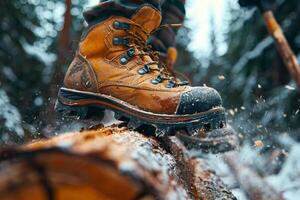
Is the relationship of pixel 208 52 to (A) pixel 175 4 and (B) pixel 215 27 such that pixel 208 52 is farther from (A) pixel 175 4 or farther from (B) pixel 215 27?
(A) pixel 175 4

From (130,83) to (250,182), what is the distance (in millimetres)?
2771

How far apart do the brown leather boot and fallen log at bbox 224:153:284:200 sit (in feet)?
7.79

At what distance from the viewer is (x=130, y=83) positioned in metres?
1.62

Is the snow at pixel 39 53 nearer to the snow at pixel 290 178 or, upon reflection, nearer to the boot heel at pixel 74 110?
the snow at pixel 290 178

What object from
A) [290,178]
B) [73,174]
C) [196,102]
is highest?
[73,174]

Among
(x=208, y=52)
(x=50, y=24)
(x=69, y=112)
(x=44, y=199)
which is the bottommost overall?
(x=208, y=52)

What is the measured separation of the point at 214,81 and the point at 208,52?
3160 mm

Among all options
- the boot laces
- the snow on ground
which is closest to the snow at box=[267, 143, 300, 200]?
the snow on ground

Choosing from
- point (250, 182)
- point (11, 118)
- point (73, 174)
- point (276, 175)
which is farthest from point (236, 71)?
point (73, 174)

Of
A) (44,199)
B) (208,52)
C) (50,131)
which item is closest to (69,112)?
(44,199)

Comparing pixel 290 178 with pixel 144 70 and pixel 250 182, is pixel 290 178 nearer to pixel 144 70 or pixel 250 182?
pixel 250 182

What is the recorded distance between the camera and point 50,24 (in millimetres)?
11906

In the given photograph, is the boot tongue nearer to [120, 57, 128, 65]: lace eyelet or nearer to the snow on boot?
the snow on boot

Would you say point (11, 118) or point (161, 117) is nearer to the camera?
point (161, 117)
